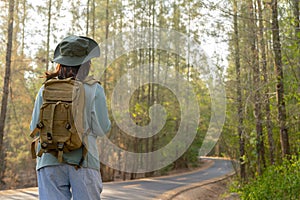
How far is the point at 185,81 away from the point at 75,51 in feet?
30.7

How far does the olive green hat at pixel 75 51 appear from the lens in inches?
117

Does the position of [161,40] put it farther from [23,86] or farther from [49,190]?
[49,190]

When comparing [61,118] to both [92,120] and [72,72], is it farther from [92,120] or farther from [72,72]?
[72,72]

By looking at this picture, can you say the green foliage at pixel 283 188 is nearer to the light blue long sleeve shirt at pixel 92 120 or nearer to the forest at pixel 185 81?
the forest at pixel 185 81

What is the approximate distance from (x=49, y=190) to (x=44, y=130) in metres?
0.40

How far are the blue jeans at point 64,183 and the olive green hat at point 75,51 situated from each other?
744mm

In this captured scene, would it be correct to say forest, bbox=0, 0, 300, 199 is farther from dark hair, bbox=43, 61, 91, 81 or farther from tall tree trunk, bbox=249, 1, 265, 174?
dark hair, bbox=43, 61, 91, 81

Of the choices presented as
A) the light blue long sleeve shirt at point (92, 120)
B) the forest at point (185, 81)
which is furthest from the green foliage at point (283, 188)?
the light blue long sleeve shirt at point (92, 120)

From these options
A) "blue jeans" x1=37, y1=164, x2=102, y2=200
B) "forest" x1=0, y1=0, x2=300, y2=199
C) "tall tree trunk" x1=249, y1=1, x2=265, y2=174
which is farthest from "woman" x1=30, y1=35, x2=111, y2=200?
"tall tree trunk" x1=249, y1=1, x2=265, y2=174

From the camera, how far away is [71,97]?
2787mm

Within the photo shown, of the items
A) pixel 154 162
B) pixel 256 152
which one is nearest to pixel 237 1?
pixel 256 152

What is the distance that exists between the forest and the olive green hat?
3.05 metres

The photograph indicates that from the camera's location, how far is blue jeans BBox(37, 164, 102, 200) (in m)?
2.79

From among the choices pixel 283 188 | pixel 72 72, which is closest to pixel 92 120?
pixel 72 72
